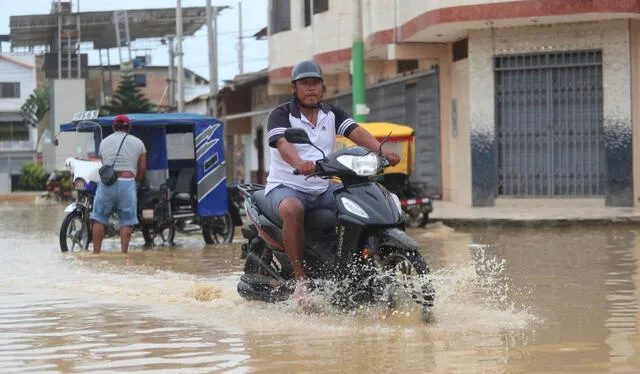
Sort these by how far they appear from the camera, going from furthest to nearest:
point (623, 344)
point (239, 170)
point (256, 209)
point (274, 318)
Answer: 1. point (239, 170)
2. point (256, 209)
3. point (274, 318)
4. point (623, 344)

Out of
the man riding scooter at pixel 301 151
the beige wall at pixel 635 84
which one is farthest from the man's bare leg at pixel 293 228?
the beige wall at pixel 635 84

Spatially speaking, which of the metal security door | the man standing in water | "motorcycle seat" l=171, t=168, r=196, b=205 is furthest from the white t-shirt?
"motorcycle seat" l=171, t=168, r=196, b=205

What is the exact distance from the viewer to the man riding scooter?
27.9ft

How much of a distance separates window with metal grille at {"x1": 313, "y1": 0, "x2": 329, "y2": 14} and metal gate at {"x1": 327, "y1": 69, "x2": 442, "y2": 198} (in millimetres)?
2599

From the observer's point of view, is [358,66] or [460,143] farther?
[460,143]

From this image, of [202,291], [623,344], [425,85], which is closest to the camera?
[623,344]

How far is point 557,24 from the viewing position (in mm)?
24734

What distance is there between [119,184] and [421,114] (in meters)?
16.3

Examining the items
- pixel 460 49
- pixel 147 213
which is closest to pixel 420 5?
pixel 460 49

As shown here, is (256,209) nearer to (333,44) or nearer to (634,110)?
(634,110)

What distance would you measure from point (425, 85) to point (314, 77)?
71.7ft

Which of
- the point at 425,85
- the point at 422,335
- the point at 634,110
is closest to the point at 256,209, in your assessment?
the point at 422,335

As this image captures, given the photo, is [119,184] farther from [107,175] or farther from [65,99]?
[65,99]

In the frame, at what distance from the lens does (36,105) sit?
95688 millimetres
